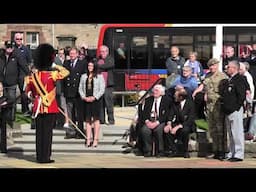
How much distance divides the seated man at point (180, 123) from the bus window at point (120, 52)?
12635mm

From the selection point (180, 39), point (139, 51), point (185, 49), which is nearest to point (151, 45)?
point (139, 51)

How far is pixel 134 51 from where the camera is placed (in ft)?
87.4

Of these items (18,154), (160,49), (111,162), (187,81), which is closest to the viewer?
(111,162)

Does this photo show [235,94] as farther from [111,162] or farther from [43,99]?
[43,99]

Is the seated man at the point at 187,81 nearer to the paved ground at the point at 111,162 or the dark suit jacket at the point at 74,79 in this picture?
the paved ground at the point at 111,162

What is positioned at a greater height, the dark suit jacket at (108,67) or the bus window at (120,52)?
the bus window at (120,52)

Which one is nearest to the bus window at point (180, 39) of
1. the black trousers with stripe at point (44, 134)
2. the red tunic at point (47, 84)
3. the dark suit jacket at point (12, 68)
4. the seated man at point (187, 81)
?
the dark suit jacket at point (12, 68)

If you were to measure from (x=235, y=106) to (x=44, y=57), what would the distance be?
12.7ft

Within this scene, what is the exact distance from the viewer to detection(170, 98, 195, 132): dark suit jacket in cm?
1360

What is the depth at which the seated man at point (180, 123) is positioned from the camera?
13.6 metres

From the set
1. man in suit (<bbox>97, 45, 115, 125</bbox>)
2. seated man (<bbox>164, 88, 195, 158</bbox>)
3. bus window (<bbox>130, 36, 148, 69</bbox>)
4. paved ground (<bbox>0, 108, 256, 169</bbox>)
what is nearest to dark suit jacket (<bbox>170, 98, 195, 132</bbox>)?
seated man (<bbox>164, 88, 195, 158</bbox>)

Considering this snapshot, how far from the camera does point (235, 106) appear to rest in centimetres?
1302
